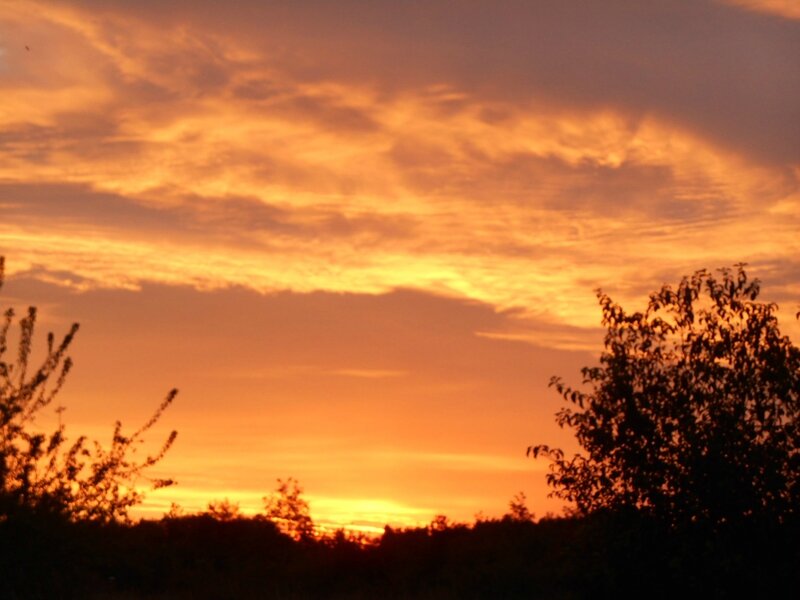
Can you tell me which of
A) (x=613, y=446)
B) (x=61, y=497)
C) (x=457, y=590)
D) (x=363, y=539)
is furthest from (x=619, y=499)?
(x=363, y=539)

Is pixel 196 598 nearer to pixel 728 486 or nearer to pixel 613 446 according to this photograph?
pixel 613 446

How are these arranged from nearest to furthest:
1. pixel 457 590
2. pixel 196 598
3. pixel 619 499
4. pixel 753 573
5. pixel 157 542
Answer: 1. pixel 753 573
2. pixel 619 499
3. pixel 196 598
4. pixel 457 590
5. pixel 157 542

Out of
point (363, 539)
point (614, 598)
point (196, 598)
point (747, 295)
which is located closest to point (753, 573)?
point (614, 598)

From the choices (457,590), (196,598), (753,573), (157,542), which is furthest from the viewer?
(157,542)

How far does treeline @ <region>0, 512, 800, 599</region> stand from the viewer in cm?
1789

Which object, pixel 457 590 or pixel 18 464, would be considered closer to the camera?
pixel 18 464

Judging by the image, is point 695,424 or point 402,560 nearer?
point 695,424

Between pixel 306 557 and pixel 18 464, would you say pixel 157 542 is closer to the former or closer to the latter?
pixel 306 557

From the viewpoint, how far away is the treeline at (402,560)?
58.7ft

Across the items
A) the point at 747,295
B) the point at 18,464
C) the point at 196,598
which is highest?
the point at 747,295

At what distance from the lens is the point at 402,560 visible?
1351 inches

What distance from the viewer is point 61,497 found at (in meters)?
18.7

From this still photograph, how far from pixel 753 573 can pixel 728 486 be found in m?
1.34

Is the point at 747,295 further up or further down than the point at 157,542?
further up
